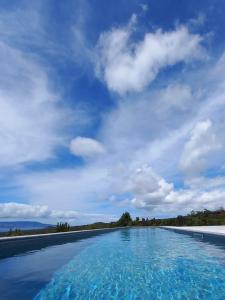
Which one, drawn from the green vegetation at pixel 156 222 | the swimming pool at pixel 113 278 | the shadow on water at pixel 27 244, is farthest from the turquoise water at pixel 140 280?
the green vegetation at pixel 156 222

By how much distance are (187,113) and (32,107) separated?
762 centimetres

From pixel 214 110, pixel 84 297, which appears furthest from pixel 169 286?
pixel 214 110

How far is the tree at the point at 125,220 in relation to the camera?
4681 centimetres

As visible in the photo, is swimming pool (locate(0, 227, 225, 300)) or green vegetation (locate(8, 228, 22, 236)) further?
green vegetation (locate(8, 228, 22, 236))

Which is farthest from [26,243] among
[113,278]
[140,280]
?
[140,280]

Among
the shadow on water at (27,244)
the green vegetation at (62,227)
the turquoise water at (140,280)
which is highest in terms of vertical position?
the green vegetation at (62,227)

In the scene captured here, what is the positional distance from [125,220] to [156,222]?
207 inches

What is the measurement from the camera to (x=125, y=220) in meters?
47.5

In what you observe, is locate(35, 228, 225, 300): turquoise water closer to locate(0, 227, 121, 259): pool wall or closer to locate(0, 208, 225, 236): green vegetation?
locate(0, 227, 121, 259): pool wall

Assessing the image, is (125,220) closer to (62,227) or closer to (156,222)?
(156,222)

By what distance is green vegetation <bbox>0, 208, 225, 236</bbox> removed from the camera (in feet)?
66.7

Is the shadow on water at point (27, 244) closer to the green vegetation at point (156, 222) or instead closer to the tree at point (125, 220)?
the green vegetation at point (156, 222)

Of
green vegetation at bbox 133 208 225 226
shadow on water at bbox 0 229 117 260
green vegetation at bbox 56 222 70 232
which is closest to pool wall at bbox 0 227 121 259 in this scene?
shadow on water at bbox 0 229 117 260

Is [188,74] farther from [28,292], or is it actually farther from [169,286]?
[28,292]
